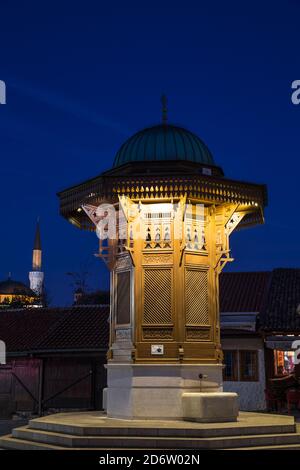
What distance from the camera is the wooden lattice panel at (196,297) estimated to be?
36.9 feet

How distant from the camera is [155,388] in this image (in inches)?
420

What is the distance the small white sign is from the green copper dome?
3704mm

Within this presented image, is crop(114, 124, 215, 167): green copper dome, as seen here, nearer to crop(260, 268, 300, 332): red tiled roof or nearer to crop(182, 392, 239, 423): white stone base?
crop(182, 392, 239, 423): white stone base

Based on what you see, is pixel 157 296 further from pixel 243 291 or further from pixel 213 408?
pixel 243 291

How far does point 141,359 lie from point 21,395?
12.1 metres

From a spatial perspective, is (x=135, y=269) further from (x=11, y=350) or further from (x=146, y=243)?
(x=11, y=350)

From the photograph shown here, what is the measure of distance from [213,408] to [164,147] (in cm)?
527

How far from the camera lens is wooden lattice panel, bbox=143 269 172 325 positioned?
36.5ft

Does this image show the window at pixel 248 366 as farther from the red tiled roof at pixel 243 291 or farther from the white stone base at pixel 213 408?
the white stone base at pixel 213 408

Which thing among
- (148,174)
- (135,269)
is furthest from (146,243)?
(148,174)

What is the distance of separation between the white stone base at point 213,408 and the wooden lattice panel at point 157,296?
1.65 metres

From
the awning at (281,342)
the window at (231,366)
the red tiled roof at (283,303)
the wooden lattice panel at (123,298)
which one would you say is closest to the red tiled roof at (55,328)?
the window at (231,366)

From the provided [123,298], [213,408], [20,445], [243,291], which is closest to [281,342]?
[243,291]
